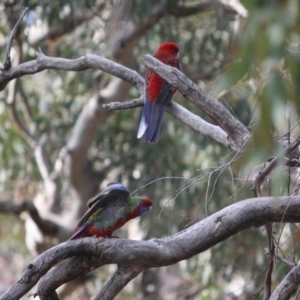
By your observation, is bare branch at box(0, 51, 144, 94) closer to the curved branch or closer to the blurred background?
the curved branch

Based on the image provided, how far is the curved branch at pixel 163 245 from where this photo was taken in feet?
9.50

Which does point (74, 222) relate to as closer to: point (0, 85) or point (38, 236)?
point (38, 236)

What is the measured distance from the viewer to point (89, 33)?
8.64m

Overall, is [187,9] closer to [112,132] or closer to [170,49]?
[112,132]

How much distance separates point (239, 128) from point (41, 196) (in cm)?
716

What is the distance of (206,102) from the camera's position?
3.29m

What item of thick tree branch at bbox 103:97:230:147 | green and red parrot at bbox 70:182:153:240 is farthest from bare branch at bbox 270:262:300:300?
green and red parrot at bbox 70:182:153:240

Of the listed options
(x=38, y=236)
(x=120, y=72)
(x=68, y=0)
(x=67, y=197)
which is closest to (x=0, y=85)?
(x=120, y=72)

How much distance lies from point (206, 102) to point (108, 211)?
2.80ft

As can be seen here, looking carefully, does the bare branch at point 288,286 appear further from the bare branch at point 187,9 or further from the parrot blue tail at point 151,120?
the bare branch at point 187,9

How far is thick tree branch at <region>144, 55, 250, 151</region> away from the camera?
330 cm

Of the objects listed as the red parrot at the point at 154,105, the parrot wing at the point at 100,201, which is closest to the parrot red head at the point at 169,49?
the red parrot at the point at 154,105

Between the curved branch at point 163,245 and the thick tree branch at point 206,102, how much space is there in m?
0.48

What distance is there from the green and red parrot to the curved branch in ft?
1.87
